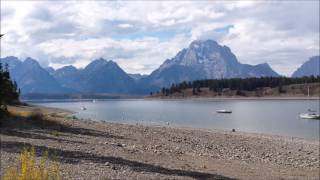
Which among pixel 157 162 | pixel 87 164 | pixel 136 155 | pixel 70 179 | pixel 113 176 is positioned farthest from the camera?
pixel 136 155

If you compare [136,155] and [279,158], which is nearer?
[136,155]

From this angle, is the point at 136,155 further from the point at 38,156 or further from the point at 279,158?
the point at 279,158

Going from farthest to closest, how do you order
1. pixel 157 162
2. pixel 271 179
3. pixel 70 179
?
pixel 157 162, pixel 271 179, pixel 70 179

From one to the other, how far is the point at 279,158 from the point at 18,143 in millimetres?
17314

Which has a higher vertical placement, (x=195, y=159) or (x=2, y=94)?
(x=2, y=94)

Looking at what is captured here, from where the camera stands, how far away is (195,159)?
2731cm

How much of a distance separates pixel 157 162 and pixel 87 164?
165 inches

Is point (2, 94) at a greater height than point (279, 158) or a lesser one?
greater

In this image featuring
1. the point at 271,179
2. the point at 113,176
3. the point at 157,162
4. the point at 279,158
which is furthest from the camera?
the point at 279,158

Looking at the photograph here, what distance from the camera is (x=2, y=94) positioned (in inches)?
1619

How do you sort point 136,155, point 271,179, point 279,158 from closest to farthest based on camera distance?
1. point 271,179
2. point 136,155
3. point 279,158

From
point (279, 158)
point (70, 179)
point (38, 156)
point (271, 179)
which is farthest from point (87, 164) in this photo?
point (279, 158)

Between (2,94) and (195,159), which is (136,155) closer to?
(195,159)

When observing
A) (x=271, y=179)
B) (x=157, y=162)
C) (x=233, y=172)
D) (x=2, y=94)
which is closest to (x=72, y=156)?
(x=157, y=162)
